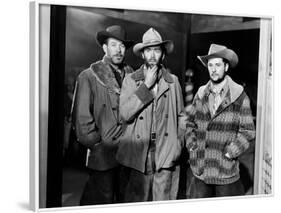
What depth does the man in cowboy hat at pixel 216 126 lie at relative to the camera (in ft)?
12.6

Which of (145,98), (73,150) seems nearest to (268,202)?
(145,98)

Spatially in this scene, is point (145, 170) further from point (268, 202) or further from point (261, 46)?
point (261, 46)

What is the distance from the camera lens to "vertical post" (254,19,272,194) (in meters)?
3.98

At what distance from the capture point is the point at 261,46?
397 centimetres

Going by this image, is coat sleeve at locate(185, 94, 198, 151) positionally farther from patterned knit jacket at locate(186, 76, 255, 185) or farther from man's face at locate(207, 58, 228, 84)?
man's face at locate(207, 58, 228, 84)

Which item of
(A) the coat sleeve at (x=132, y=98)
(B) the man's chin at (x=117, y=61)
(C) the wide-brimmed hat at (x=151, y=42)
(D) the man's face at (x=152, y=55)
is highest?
(C) the wide-brimmed hat at (x=151, y=42)

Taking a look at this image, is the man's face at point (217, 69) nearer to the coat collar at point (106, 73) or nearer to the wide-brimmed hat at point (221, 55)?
the wide-brimmed hat at point (221, 55)

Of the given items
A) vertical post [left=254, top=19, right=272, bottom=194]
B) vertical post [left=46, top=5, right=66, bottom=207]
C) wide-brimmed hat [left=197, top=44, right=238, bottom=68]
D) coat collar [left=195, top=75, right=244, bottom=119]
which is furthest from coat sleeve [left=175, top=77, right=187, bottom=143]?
vertical post [left=46, top=5, right=66, bottom=207]

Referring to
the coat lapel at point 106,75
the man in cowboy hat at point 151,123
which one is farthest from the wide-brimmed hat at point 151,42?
the coat lapel at point 106,75

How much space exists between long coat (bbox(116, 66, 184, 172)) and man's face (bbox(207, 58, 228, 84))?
0.91 ft

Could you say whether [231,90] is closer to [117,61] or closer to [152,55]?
[152,55]

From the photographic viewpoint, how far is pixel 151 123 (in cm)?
370

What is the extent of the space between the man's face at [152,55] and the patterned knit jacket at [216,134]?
394 millimetres

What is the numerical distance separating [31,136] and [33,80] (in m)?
0.37
